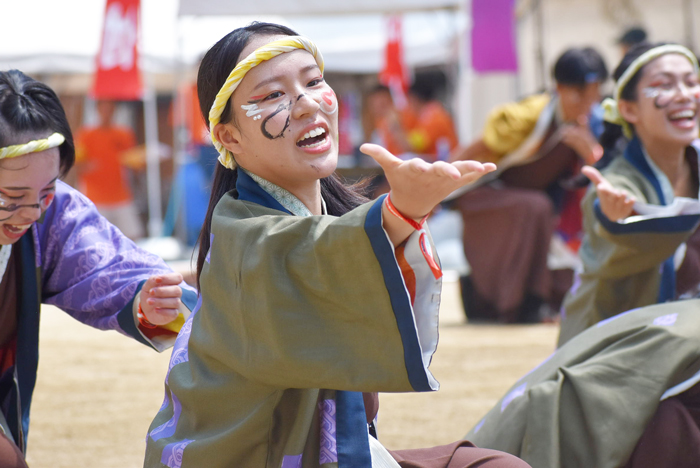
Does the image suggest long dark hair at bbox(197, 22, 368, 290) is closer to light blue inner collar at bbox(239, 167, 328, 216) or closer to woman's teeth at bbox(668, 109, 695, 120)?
light blue inner collar at bbox(239, 167, 328, 216)

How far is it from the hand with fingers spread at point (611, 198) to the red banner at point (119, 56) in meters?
5.50

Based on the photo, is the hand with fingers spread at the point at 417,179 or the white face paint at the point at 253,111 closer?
the hand with fingers spread at the point at 417,179

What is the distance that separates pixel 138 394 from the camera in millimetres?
3703

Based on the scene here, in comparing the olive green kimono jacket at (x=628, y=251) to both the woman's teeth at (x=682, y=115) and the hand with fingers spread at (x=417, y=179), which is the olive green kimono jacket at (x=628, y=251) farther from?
the hand with fingers spread at (x=417, y=179)

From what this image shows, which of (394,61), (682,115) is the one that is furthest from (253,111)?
(394,61)

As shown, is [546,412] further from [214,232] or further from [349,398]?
[214,232]

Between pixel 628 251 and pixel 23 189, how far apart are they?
1674 millimetres

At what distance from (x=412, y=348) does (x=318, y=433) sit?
1.01 ft

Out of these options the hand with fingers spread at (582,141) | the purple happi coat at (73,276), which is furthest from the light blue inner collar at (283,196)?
the hand with fingers spread at (582,141)

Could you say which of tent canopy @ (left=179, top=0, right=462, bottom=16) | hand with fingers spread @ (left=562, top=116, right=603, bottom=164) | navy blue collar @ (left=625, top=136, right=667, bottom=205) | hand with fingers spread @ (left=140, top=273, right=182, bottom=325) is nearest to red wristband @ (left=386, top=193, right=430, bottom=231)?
Answer: hand with fingers spread @ (left=140, top=273, right=182, bottom=325)

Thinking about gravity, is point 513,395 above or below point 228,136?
below

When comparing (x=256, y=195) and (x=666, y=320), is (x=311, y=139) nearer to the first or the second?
(x=256, y=195)

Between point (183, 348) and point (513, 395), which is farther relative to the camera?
point (513, 395)

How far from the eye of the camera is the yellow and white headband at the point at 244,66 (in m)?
1.52
